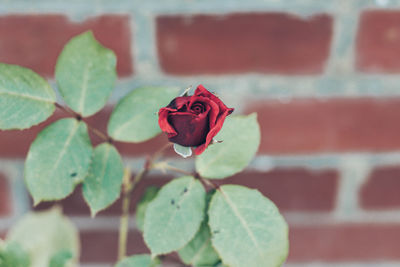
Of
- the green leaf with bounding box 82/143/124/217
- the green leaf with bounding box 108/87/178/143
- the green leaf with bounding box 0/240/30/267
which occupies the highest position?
the green leaf with bounding box 108/87/178/143

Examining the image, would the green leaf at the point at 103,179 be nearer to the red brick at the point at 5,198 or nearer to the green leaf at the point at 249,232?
the green leaf at the point at 249,232

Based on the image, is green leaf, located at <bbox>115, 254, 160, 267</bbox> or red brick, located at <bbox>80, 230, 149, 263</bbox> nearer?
green leaf, located at <bbox>115, 254, 160, 267</bbox>

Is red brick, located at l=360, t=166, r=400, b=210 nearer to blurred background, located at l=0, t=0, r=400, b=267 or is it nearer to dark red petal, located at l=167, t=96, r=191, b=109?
blurred background, located at l=0, t=0, r=400, b=267

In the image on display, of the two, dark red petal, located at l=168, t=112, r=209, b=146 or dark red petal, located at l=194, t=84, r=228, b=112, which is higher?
dark red petal, located at l=194, t=84, r=228, b=112

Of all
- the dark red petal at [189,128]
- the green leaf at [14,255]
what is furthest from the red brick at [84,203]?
the dark red petal at [189,128]

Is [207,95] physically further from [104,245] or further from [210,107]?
[104,245]

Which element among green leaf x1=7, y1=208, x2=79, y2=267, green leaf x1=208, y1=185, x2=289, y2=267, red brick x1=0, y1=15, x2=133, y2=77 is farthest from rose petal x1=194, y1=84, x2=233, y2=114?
green leaf x1=7, y1=208, x2=79, y2=267

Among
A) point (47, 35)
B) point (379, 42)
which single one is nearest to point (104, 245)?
point (47, 35)

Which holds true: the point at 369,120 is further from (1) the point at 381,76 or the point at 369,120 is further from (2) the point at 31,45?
(2) the point at 31,45
